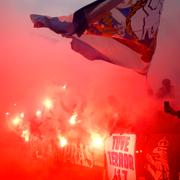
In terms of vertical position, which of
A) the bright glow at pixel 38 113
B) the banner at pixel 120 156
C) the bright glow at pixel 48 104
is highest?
the bright glow at pixel 48 104

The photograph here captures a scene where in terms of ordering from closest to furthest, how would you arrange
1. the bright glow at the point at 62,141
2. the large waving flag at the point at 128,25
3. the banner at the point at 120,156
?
the large waving flag at the point at 128,25 < the banner at the point at 120,156 < the bright glow at the point at 62,141

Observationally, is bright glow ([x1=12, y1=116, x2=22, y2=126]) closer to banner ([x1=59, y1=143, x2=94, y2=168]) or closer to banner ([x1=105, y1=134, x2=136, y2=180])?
banner ([x1=59, y1=143, x2=94, y2=168])

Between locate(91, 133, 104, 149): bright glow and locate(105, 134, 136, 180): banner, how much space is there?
1137mm

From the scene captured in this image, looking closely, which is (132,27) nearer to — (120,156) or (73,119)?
(120,156)

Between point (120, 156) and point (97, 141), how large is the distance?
2.23 metres

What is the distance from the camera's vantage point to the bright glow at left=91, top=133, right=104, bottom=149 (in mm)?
10703

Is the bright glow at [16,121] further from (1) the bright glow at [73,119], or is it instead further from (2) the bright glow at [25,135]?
(1) the bright glow at [73,119]

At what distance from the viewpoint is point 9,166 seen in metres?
16.9

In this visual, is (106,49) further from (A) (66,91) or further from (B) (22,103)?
(B) (22,103)

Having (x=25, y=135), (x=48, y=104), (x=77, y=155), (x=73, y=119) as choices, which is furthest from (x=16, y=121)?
(x=77, y=155)

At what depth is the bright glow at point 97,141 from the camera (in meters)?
10.7

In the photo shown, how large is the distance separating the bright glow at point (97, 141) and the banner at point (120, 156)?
114 centimetres

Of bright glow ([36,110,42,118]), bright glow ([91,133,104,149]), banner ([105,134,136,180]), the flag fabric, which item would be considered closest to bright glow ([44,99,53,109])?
bright glow ([36,110,42,118])

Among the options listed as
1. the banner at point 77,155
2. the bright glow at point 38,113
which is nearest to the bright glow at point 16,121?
the bright glow at point 38,113
